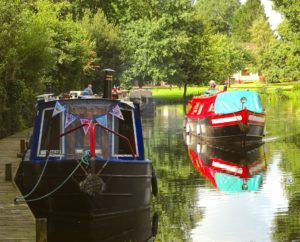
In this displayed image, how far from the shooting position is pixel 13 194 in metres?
15.5

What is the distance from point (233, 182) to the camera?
68.3ft

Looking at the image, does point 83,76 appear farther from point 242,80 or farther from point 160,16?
point 242,80

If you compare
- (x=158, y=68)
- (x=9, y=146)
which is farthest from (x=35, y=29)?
(x=158, y=68)

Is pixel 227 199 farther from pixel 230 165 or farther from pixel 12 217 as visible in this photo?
pixel 230 165

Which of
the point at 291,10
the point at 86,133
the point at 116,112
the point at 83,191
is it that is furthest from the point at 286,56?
the point at 83,191

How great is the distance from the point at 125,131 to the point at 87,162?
2.34 m

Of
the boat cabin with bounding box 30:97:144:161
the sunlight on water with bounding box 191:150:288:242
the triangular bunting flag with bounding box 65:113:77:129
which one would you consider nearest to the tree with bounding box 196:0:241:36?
the sunlight on water with bounding box 191:150:288:242

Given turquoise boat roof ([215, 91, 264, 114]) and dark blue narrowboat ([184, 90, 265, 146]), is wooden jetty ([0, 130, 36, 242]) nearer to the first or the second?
dark blue narrowboat ([184, 90, 265, 146])

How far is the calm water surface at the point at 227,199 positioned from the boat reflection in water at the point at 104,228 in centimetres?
34

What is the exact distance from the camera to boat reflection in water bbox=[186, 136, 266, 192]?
20.5 metres

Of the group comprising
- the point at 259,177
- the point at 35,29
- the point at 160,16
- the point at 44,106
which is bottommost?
the point at 259,177

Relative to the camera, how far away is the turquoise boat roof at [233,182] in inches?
768

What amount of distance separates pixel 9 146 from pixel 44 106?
9.55m

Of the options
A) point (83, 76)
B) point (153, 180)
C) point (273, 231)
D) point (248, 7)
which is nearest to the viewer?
point (273, 231)
